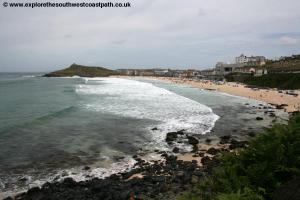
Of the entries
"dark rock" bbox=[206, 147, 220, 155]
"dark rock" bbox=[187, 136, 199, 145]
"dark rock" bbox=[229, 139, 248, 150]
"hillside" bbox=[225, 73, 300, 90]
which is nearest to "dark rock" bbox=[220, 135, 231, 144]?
"dark rock" bbox=[229, 139, 248, 150]

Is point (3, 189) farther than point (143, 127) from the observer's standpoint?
No

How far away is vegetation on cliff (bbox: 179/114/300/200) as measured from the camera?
27.8ft

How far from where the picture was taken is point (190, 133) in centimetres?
2572

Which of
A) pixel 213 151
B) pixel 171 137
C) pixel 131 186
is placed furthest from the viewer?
pixel 171 137

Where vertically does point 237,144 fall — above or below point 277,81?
below

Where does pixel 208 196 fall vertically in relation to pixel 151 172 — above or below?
above

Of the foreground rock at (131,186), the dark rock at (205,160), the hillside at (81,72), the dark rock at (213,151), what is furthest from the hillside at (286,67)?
the hillside at (81,72)

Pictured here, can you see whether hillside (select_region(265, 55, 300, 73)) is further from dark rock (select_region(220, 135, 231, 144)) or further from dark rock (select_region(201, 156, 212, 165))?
dark rock (select_region(201, 156, 212, 165))

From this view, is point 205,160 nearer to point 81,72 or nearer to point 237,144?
point 237,144

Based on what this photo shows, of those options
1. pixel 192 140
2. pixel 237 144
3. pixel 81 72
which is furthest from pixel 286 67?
pixel 81 72

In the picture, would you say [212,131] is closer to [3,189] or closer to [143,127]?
[143,127]

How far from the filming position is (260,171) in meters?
9.38

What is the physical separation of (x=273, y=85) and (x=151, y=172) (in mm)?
61821

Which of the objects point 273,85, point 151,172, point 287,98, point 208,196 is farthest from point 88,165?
point 273,85
